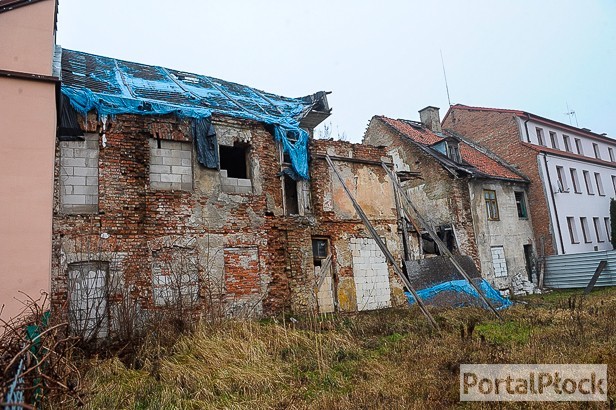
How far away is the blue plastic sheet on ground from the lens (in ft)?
41.2

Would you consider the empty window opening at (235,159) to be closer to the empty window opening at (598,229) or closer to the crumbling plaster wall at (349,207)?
the crumbling plaster wall at (349,207)

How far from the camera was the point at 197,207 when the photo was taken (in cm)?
1073

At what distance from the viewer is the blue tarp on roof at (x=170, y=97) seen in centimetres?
1030

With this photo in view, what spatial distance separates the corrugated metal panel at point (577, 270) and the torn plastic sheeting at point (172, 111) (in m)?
15.2

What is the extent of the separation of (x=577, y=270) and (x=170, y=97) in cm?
1974

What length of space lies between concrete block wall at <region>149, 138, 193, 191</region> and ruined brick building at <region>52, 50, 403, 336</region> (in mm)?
36

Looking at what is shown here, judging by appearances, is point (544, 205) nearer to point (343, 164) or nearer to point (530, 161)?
point (530, 161)

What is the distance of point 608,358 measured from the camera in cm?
552

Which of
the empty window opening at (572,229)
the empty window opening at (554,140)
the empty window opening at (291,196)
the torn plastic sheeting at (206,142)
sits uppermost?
the empty window opening at (554,140)

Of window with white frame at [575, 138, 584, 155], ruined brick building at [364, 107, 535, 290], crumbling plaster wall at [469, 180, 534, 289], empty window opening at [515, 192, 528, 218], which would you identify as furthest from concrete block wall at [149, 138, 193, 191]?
window with white frame at [575, 138, 584, 155]

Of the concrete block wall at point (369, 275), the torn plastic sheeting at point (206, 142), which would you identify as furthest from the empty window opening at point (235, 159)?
the concrete block wall at point (369, 275)

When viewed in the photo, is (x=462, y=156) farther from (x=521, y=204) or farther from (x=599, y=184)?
(x=599, y=184)

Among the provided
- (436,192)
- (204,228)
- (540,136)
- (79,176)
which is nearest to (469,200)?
(436,192)

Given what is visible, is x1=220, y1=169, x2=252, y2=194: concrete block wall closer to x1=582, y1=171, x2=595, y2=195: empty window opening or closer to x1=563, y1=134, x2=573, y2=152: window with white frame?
x1=582, y1=171, x2=595, y2=195: empty window opening
